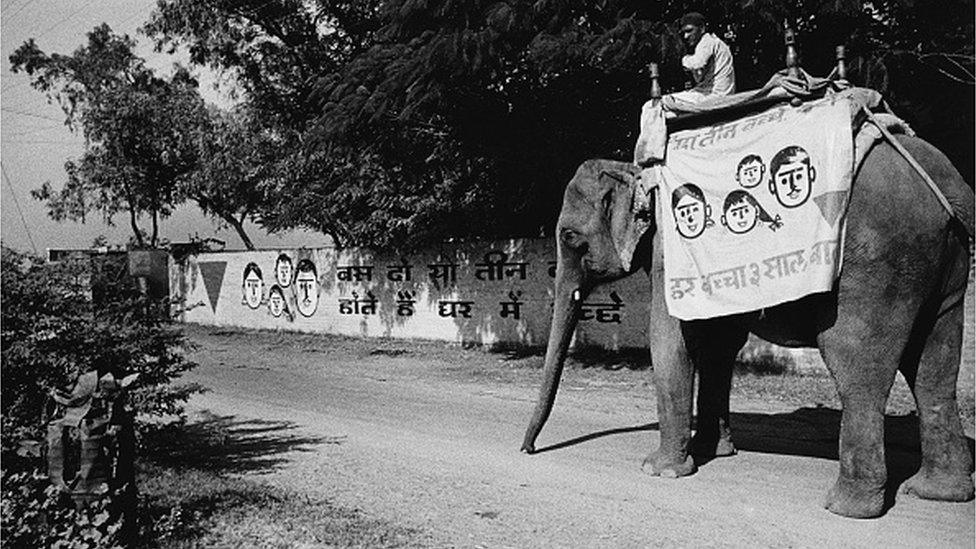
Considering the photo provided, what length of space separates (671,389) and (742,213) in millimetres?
1533

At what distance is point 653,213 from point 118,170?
1000 inches

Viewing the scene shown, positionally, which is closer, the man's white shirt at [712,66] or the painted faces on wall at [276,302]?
the man's white shirt at [712,66]

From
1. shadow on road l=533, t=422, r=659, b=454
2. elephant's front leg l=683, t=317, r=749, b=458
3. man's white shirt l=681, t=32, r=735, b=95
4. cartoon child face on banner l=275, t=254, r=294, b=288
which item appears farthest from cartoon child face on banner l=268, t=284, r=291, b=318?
man's white shirt l=681, t=32, r=735, b=95

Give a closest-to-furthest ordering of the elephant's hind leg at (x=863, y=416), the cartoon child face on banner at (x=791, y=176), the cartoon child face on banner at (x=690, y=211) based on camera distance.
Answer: the elephant's hind leg at (x=863, y=416) → the cartoon child face on banner at (x=791, y=176) → the cartoon child face on banner at (x=690, y=211)

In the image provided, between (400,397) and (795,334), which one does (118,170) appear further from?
(795,334)

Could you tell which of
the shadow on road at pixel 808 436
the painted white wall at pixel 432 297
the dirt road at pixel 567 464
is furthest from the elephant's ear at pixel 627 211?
the painted white wall at pixel 432 297

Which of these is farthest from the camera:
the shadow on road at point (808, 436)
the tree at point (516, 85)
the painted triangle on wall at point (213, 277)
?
the painted triangle on wall at point (213, 277)

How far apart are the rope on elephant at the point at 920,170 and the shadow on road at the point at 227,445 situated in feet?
18.3

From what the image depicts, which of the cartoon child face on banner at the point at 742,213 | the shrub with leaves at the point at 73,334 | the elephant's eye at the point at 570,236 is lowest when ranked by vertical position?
the shrub with leaves at the point at 73,334

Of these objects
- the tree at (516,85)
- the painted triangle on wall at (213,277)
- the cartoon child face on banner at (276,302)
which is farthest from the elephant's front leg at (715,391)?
the painted triangle on wall at (213,277)

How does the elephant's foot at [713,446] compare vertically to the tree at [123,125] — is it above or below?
below

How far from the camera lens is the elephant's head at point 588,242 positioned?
23.9ft

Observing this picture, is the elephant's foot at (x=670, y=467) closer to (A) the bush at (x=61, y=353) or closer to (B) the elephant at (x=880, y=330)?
(B) the elephant at (x=880, y=330)

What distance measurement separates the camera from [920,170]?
5.66 metres
